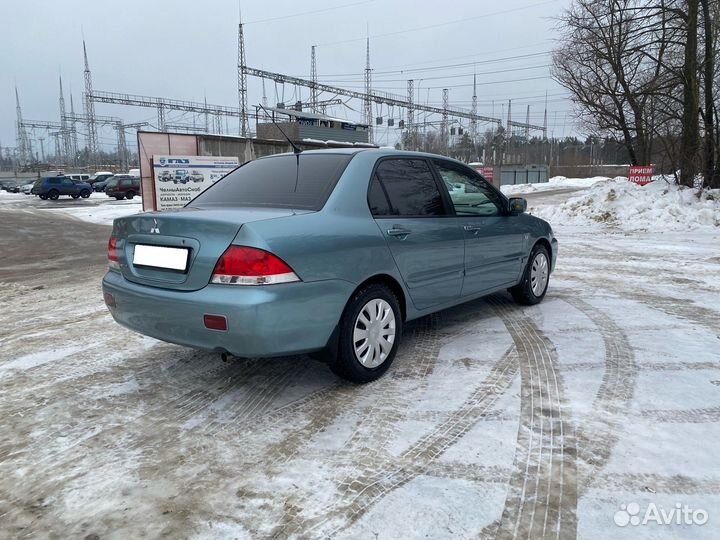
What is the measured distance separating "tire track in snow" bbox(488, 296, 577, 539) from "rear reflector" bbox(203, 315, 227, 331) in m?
1.68

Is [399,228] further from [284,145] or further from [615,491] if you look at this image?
[284,145]

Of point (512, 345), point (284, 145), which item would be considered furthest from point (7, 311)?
point (284, 145)

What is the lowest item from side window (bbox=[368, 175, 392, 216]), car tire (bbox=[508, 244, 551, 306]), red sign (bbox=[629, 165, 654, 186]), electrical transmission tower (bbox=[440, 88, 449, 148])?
car tire (bbox=[508, 244, 551, 306])

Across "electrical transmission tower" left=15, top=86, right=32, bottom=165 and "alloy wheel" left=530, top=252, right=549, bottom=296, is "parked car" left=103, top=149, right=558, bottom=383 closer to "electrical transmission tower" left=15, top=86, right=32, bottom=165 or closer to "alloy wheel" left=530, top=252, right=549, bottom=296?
"alloy wheel" left=530, top=252, right=549, bottom=296

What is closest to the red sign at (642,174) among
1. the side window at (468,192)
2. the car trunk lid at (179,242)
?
the side window at (468,192)

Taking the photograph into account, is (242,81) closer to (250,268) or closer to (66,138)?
(250,268)

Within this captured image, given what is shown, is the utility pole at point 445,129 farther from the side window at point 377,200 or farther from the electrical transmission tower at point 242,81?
the side window at point 377,200

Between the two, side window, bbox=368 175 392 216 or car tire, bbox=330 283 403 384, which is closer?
car tire, bbox=330 283 403 384

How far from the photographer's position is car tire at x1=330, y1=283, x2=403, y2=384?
3.35 meters

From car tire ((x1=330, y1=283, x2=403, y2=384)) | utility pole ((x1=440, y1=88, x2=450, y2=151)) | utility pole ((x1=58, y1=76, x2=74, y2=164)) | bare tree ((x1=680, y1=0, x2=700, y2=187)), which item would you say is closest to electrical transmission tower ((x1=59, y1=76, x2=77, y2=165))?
utility pole ((x1=58, y1=76, x2=74, y2=164))

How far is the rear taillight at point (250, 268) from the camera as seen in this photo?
2918 mm

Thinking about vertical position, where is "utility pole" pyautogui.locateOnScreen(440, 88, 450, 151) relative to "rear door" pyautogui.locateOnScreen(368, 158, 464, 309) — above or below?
above

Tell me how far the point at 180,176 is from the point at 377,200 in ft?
32.1

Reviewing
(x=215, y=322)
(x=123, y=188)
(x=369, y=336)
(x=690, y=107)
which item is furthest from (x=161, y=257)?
(x=123, y=188)
